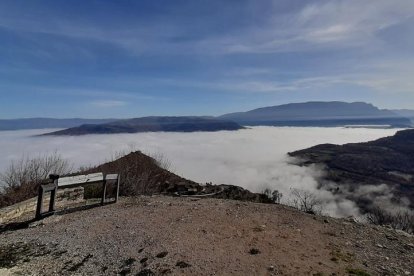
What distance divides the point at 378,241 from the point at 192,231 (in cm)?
511

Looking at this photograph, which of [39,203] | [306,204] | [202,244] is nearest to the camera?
[202,244]

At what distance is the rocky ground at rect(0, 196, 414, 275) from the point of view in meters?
8.82

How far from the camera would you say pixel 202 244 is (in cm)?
1001

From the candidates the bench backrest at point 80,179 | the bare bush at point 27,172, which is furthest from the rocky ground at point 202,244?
the bare bush at point 27,172

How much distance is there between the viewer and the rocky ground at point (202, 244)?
8.82m

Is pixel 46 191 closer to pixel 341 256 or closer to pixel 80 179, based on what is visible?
pixel 80 179

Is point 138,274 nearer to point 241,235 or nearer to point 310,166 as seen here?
point 241,235

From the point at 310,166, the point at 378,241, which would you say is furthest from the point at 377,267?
the point at 310,166

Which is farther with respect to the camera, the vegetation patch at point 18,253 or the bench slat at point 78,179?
the bench slat at point 78,179

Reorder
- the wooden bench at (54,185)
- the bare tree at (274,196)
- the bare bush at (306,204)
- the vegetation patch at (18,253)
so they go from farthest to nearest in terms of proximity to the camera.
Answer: the bare tree at (274,196) → the bare bush at (306,204) → the wooden bench at (54,185) → the vegetation patch at (18,253)

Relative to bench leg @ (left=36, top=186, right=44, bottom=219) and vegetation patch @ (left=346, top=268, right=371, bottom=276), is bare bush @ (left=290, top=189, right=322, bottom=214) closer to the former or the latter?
vegetation patch @ (left=346, top=268, right=371, bottom=276)

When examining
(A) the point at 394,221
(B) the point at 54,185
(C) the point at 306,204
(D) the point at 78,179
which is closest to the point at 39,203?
(B) the point at 54,185

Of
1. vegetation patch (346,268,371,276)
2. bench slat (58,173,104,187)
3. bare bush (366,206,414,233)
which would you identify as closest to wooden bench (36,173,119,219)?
bench slat (58,173,104,187)

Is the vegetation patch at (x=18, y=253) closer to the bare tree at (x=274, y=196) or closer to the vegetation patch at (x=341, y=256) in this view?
the vegetation patch at (x=341, y=256)
